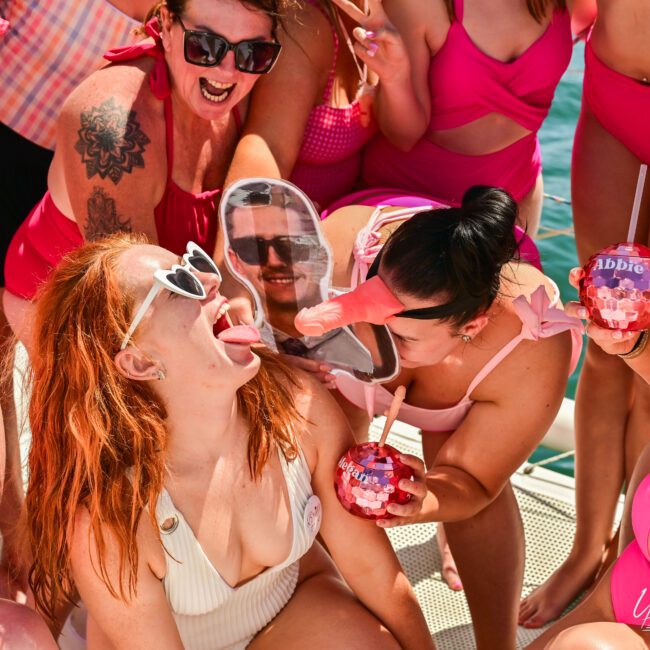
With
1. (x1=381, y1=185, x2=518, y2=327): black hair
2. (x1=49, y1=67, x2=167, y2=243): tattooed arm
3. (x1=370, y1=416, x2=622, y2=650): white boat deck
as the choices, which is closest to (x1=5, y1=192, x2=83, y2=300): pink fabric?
(x1=49, y1=67, x2=167, y2=243): tattooed arm

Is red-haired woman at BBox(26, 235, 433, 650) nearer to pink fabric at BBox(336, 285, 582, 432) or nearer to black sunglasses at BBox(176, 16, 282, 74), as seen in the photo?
pink fabric at BBox(336, 285, 582, 432)

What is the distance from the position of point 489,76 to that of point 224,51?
69 cm

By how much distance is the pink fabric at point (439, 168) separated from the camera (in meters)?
2.78

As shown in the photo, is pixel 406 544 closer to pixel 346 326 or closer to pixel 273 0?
pixel 346 326

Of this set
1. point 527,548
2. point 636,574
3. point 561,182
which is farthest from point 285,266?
point 561,182

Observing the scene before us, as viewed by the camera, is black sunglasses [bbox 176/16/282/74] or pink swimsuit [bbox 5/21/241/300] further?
pink swimsuit [bbox 5/21/241/300]

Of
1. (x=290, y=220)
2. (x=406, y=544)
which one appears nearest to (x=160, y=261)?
(x=290, y=220)

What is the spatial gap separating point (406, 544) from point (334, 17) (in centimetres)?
161

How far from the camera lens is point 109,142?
2.51 m

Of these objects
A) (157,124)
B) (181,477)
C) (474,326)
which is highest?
(157,124)

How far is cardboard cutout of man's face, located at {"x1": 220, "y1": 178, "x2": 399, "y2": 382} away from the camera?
245 cm

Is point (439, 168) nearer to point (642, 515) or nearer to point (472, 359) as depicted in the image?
point (472, 359)

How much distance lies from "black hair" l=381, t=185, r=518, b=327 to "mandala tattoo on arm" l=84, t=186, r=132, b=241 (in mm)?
682

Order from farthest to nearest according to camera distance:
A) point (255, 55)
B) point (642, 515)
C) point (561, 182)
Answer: point (561, 182) → point (255, 55) → point (642, 515)
